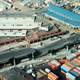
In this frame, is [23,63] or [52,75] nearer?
[52,75]

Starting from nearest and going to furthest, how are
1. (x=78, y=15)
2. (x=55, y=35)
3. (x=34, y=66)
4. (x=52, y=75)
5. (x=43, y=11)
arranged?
1. (x=52, y=75)
2. (x=34, y=66)
3. (x=55, y=35)
4. (x=78, y=15)
5. (x=43, y=11)

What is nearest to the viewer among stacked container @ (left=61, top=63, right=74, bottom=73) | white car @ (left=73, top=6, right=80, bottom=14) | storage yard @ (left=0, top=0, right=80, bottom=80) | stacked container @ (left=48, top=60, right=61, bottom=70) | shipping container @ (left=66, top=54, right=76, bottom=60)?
storage yard @ (left=0, top=0, right=80, bottom=80)

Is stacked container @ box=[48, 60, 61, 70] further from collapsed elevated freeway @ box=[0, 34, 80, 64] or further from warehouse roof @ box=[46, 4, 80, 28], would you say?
warehouse roof @ box=[46, 4, 80, 28]

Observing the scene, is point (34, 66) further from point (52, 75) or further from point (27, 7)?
point (27, 7)

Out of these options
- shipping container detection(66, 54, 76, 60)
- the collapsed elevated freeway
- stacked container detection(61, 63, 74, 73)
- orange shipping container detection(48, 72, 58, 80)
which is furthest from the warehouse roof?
orange shipping container detection(48, 72, 58, 80)

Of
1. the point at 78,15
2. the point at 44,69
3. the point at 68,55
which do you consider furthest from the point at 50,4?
the point at 44,69

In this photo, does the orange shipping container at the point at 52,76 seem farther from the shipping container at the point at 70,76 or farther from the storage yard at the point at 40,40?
the shipping container at the point at 70,76

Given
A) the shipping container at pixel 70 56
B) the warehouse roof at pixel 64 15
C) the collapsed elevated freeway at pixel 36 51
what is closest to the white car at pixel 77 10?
the warehouse roof at pixel 64 15

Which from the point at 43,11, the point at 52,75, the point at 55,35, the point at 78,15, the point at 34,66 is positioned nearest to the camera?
the point at 52,75
